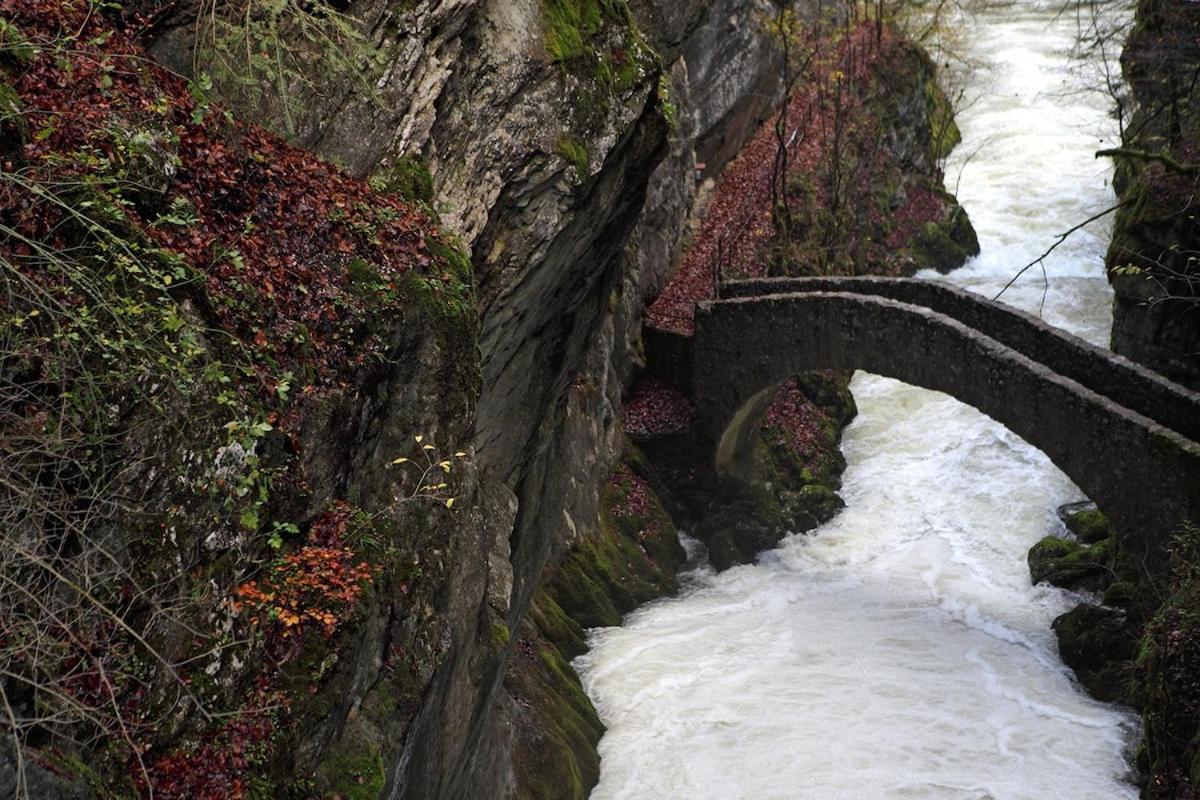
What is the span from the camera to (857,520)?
17.0 meters

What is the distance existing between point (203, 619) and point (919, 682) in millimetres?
10150

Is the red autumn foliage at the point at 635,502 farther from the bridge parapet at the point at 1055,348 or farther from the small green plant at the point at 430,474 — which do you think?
the small green plant at the point at 430,474

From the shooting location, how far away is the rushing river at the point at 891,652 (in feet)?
35.8

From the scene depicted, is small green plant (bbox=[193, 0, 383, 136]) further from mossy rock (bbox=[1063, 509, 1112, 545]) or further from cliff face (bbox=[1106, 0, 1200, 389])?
mossy rock (bbox=[1063, 509, 1112, 545])

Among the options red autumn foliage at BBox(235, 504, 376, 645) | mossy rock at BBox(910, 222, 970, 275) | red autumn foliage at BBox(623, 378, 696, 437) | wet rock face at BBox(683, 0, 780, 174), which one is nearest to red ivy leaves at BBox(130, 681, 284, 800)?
red autumn foliage at BBox(235, 504, 376, 645)

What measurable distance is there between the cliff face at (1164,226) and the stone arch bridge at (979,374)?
6.83ft

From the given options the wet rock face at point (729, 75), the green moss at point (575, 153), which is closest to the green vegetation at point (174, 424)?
the green moss at point (575, 153)

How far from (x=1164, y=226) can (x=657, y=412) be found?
818 cm

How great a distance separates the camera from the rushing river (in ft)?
35.8

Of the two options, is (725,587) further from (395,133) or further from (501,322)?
(395,133)

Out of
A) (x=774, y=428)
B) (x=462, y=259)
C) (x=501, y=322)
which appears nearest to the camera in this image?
(x=462, y=259)

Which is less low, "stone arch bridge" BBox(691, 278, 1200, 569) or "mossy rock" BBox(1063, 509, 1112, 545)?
"stone arch bridge" BBox(691, 278, 1200, 569)

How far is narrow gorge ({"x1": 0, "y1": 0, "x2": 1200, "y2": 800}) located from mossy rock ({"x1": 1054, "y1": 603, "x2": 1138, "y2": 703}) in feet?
0.16

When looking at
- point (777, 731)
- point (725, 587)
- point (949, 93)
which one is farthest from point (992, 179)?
point (777, 731)
